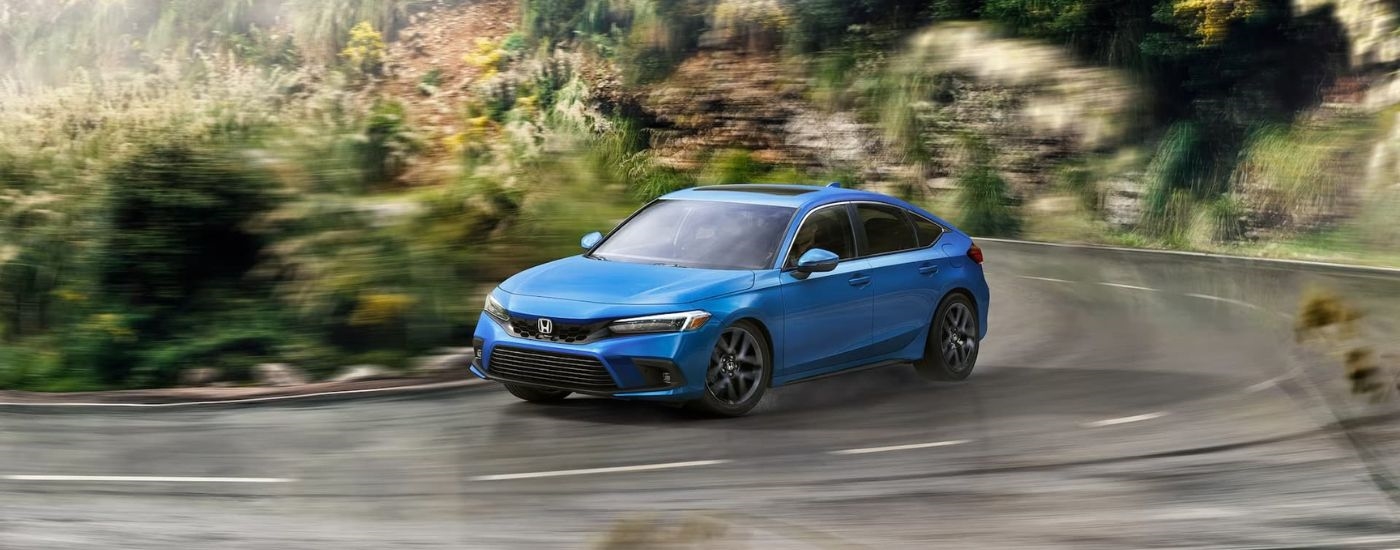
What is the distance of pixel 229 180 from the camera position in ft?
42.9

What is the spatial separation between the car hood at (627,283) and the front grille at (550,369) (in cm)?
37

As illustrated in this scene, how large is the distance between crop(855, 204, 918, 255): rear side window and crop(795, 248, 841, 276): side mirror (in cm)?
90

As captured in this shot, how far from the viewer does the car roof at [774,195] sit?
36.4 feet

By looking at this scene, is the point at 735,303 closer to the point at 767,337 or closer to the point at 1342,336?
the point at 767,337

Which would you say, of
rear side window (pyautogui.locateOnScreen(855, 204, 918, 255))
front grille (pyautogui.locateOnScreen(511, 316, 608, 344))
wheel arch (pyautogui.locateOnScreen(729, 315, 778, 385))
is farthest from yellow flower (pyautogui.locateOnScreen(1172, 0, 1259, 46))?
front grille (pyautogui.locateOnScreen(511, 316, 608, 344))

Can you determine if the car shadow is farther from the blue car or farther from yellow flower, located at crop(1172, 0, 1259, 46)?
yellow flower, located at crop(1172, 0, 1259, 46)

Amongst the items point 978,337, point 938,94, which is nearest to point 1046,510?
point 978,337

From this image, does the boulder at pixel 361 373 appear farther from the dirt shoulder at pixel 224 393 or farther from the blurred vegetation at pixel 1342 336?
the blurred vegetation at pixel 1342 336

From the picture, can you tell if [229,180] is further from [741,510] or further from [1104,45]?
[1104,45]

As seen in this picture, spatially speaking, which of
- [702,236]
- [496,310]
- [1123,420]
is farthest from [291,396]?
[1123,420]

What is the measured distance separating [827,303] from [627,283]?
4.75 feet

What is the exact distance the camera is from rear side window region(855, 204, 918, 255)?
1143 centimetres

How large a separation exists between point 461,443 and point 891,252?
3493 mm

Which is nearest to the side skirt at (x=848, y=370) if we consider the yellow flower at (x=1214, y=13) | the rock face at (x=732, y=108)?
the yellow flower at (x=1214, y=13)
